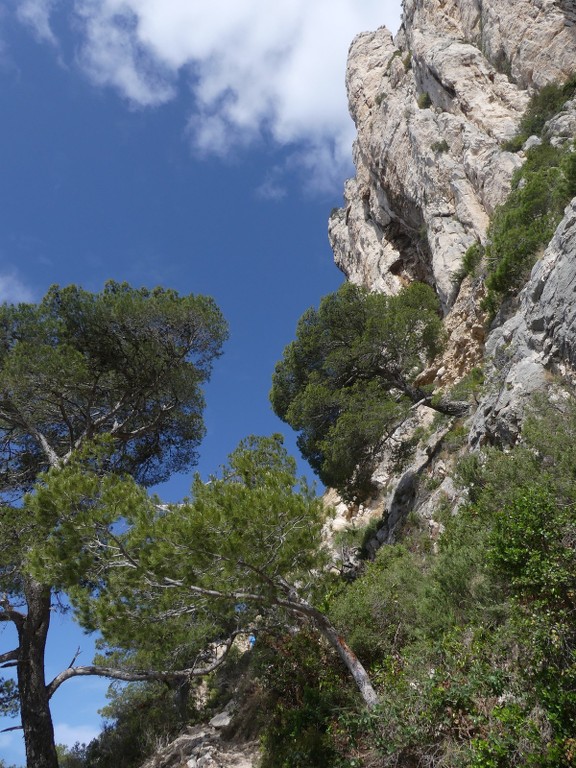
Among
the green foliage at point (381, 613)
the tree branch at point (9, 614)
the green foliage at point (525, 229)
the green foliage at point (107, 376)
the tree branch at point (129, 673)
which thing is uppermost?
the green foliage at point (107, 376)

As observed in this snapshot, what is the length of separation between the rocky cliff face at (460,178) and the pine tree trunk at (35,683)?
831 cm

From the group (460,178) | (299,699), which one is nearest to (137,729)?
(299,699)

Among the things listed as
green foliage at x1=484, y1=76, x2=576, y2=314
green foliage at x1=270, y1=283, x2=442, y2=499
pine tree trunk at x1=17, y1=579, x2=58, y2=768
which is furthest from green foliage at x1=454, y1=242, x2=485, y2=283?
pine tree trunk at x1=17, y1=579, x2=58, y2=768

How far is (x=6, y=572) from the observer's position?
10133 millimetres

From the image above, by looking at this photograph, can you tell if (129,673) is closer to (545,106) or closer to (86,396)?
(86,396)

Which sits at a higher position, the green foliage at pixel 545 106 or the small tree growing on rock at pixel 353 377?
the green foliage at pixel 545 106

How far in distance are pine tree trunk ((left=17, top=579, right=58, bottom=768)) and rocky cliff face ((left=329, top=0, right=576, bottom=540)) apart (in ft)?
27.3

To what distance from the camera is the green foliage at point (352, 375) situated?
1445cm

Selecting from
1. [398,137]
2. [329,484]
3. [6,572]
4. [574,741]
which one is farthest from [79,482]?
[398,137]

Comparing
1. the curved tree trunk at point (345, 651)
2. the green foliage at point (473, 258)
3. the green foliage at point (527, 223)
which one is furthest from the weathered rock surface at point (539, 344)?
the green foliage at point (473, 258)

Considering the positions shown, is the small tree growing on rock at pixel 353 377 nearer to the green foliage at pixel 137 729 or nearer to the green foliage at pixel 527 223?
the green foliage at pixel 527 223

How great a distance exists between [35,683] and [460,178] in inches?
889

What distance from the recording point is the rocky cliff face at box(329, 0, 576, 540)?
10242mm

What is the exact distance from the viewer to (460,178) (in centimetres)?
2248
